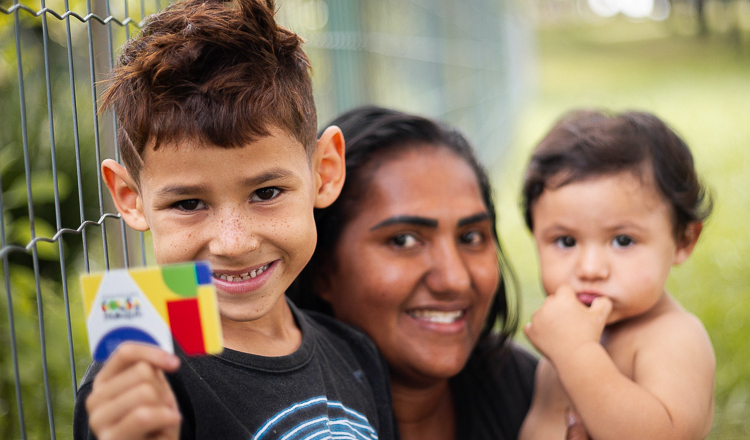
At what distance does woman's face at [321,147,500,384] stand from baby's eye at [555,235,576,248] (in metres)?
0.21

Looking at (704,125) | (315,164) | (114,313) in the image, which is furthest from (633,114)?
(704,125)

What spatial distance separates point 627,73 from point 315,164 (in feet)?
64.3

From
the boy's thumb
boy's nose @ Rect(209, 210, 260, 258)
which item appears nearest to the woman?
the boy's thumb

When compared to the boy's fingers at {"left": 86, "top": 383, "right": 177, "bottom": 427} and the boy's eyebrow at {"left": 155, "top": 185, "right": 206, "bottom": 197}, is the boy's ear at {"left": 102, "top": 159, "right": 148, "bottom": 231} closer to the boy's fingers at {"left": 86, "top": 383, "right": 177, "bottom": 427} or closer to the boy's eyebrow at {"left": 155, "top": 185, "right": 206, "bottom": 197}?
the boy's eyebrow at {"left": 155, "top": 185, "right": 206, "bottom": 197}

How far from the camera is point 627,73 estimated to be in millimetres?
19641

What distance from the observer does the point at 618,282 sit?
6.55 feet

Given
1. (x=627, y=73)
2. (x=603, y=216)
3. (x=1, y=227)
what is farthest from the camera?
(x=627, y=73)

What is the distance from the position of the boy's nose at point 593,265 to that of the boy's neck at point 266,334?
2.66 feet

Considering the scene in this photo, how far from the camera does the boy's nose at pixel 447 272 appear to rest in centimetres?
193

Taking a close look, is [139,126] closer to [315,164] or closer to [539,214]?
[315,164]

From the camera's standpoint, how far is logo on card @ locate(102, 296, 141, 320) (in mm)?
1084

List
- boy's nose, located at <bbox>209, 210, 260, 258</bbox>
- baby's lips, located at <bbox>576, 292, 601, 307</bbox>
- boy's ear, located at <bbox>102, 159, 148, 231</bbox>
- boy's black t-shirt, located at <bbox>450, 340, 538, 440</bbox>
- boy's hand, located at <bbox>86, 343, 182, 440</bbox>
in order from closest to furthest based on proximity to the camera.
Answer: boy's hand, located at <bbox>86, 343, 182, 440</bbox> < boy's nose, located at <bbox>209, 210, 260, 258</bbox> < boy's ear, located at <bbox>102, 159, 148, 231</bbox> < baby's lips, located at <bbox>576, 292, 601, 307</bbox> < boy's black t-shirt, located at <bbox>450, 340, 538, 440</bbox>

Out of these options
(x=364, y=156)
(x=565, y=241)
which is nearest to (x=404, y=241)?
(x=364, y=156)

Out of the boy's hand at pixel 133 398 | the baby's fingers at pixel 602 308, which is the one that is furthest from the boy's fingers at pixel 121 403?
the baby's fingers at pixel 602 308
